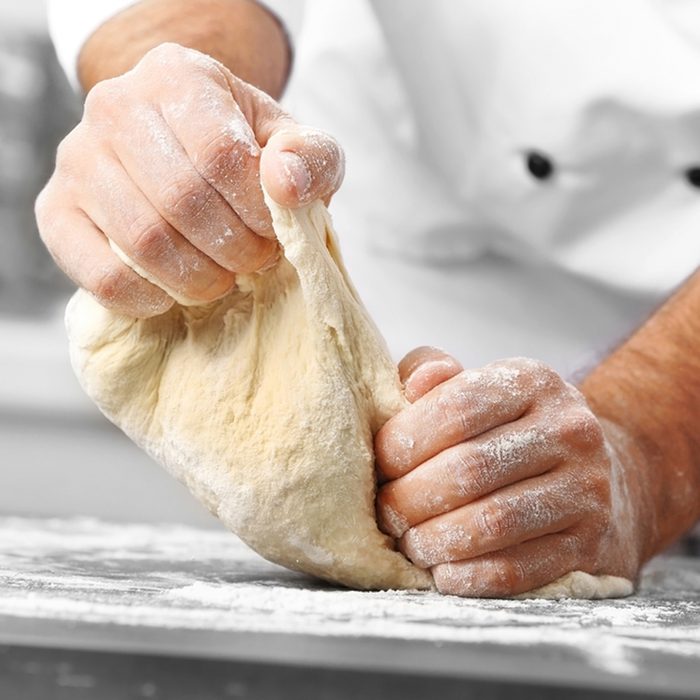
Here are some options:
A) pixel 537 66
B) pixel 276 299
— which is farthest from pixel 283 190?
pixel 537 66

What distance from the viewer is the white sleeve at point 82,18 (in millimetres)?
1249

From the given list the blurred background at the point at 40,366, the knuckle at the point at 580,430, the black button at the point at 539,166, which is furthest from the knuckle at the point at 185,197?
the blurred background at the point at 40,366

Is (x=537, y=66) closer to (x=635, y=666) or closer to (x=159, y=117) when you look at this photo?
(x=159, y=117)

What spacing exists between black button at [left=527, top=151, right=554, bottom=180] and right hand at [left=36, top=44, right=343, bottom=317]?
1.84 feet

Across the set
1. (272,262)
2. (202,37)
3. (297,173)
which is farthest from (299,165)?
(202,37)

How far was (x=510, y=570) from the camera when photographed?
0.81m

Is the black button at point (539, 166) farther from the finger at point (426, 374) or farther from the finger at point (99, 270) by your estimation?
the finger at point (99, 270)

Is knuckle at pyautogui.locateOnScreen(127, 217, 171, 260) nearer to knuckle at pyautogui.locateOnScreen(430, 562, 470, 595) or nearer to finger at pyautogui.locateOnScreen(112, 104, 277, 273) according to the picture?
finger at pyautogui.locateOnScreen(112, 104, 277, 273)

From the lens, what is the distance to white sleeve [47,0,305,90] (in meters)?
1.25

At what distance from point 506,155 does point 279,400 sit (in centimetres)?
66

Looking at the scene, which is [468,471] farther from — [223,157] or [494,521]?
[223,157]

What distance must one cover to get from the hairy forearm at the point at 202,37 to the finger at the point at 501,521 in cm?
60

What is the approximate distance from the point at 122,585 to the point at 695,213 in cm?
90

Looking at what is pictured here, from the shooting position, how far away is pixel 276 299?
90cm
